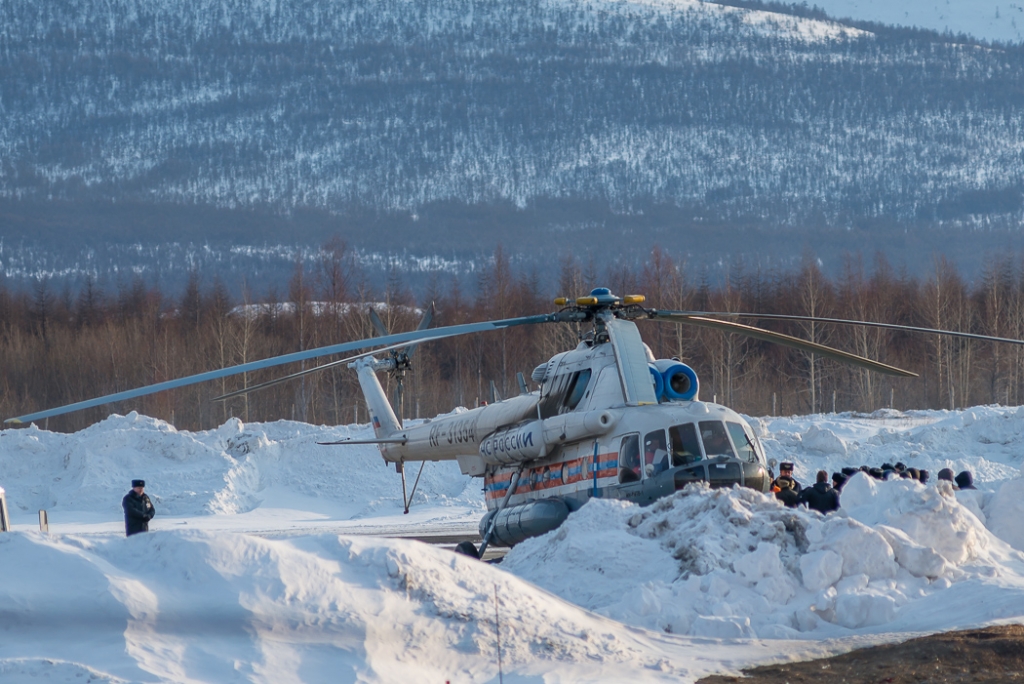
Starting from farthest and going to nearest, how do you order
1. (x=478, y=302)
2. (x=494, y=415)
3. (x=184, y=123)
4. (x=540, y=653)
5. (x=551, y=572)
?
(x=184, y=123)
(x=478, y=302)
(x=494, y=415)
(x=551, y=572)
(x=540, y=653)

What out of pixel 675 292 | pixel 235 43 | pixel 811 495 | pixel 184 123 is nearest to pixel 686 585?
pixel 811 495

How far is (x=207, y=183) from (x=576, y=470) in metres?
146

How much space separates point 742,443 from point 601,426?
1.72 metres

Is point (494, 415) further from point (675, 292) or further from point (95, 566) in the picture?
point (675, 292)

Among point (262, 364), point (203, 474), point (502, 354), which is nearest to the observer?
point (262, 364)

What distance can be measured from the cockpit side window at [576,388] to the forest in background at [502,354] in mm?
24883

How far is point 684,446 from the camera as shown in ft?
41.8

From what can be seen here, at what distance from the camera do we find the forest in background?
44.5m

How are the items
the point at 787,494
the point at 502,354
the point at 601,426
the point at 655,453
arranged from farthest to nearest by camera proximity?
the point at 502,354
the point at 787,494
the point at 601,426
the point at 655,453

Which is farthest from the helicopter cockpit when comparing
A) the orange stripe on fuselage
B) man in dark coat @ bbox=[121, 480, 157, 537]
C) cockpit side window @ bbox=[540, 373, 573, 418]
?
man in dark coat @ bbox=[121, 480, 157, 537]

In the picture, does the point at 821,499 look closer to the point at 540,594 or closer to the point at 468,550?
the point at 468,550

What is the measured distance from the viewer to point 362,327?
145 ft

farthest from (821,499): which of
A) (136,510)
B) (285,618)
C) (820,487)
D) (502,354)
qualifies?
(502,354)

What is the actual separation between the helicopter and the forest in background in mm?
24173
